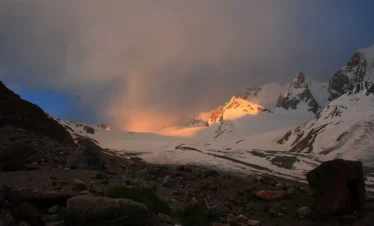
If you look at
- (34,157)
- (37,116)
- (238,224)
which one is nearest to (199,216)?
(238,224)

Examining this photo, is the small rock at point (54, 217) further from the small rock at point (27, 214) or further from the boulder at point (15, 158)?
the boulder at point (15, 158)

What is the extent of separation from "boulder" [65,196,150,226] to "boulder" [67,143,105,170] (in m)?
8.24

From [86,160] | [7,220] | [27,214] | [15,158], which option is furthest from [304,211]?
[15,158]

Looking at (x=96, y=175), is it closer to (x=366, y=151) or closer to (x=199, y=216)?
(x=199, y=216)

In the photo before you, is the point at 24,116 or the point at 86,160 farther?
the point at 24,116

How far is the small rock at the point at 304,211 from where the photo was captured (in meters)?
15.8

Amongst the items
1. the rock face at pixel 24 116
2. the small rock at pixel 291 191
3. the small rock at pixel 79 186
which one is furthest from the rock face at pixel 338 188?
the rock face at pixel 24 116

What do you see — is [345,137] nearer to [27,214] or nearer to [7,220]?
[27,214]

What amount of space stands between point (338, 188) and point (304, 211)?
5.79 feet

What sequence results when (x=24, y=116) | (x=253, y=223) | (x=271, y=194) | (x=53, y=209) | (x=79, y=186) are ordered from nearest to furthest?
(x=53, y=209)
(x=79, y=186)
(x=253, y=223)
(x=271, y=194)
(x=24, y=116)

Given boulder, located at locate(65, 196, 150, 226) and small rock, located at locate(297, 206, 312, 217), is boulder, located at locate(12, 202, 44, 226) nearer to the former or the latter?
boulder, located at locate(65, 196, 150, 226)

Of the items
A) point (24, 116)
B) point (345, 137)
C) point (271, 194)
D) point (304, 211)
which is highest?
point (345, 137)

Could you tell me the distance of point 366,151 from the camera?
14325cm

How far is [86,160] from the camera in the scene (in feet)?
65.3
